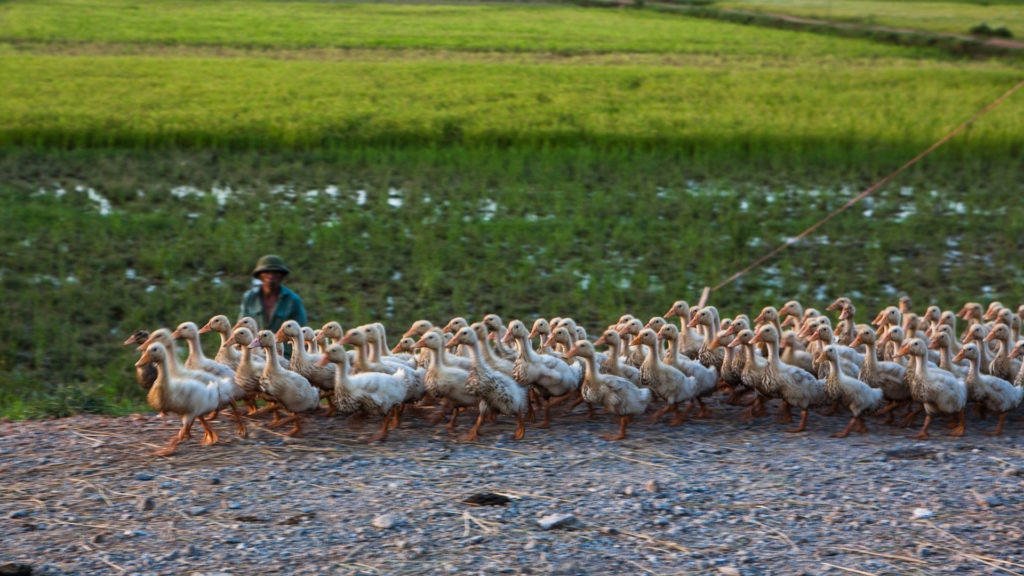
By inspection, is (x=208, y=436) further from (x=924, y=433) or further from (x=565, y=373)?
(x=924, y=433)

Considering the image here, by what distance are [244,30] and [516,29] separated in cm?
635

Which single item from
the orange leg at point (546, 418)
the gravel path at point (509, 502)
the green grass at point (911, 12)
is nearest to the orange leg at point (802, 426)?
the gravel path at point (509, 502)

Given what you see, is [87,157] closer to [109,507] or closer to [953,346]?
[109,507]

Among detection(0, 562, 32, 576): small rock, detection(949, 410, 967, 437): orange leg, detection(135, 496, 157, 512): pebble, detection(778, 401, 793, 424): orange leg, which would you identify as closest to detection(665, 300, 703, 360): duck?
detection(778, 401, 793, 424): orange leg

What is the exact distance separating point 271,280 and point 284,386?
6.20ft

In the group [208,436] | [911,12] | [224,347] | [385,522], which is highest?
[911,12]

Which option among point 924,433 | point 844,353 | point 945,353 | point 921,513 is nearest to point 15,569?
point 921,513

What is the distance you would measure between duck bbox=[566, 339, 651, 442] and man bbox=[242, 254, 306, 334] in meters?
2.63

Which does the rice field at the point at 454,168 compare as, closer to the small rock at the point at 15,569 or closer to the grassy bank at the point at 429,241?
the grassy bank at the point at 429,241

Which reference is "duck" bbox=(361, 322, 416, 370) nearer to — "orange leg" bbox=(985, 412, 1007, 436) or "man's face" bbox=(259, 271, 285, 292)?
"man's face" bbox=(259, 271, 285, 292)

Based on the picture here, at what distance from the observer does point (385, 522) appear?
239 inches

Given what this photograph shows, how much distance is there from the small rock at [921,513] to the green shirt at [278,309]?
5.08 m

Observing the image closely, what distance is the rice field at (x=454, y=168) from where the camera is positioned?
39.7 ft

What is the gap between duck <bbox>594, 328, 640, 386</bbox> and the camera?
8.27m
